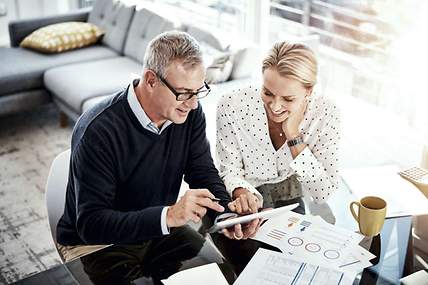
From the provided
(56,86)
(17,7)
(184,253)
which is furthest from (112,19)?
(184,253)

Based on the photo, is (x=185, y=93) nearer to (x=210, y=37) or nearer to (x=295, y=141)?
(x=295, y=141)

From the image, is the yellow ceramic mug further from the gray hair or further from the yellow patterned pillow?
the yellow patterned pillow

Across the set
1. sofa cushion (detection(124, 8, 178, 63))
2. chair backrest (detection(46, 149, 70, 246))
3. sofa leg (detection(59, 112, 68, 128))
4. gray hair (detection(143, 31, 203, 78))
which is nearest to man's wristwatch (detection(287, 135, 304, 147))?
gray hair (detection(143, 31, 203, 78))

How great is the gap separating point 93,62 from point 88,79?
370 millimetres

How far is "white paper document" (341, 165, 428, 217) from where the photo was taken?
68.1 inches

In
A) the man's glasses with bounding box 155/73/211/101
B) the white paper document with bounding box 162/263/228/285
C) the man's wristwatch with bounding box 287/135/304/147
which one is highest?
the man's glasses with bounding box 155/73/211/101

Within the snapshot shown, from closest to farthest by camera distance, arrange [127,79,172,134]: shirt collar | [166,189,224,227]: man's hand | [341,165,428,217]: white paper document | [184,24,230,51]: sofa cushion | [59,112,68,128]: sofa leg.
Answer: [166,189,224,227]: man's hand, [127,79,172,134]: shirt collar, [341,165,428,217]: white paper document, [184,24,230,51]: sofa cushion, [59,112,68,128]: sofa leg

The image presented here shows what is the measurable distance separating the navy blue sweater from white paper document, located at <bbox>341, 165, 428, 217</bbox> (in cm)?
46

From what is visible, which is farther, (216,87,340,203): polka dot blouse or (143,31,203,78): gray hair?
(216,87,340,203): polka dot blouse

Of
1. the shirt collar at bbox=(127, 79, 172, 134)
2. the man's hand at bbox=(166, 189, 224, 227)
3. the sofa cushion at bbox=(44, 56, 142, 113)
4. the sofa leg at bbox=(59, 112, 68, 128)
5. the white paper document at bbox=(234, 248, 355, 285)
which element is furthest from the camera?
the sofa leg at bbox=(59, 112, 68, 128)

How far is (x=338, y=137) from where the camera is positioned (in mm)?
1836

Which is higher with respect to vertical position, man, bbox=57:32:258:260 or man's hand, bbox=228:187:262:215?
man, bbox=57:32:258:260

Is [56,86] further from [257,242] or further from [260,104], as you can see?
[257,242]

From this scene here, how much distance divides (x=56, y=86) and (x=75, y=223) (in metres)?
2.11
